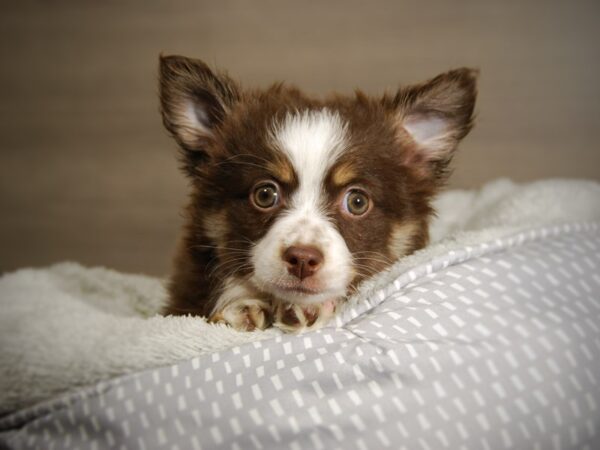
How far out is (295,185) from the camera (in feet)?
5.73

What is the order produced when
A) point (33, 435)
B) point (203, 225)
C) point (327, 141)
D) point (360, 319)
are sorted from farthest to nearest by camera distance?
1. point (203, 225)
2. point (327, 141)
3. point (360, 319)
4. point (33, 435)

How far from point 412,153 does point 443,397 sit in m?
1.10

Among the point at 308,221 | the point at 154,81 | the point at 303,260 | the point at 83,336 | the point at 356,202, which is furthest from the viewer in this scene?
the point at 154,81

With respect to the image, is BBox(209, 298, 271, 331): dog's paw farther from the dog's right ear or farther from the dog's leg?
the dog's right ear

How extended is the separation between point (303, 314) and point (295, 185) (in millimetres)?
430

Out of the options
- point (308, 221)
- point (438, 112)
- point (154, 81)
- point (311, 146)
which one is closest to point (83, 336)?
point (308, 221)

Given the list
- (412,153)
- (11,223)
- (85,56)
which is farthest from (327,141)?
(11,223)

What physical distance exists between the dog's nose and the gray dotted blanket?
0.72ft

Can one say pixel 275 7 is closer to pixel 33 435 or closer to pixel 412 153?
pixel 412 153

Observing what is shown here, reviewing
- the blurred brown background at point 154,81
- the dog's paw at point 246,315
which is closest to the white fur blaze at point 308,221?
the dog's paw at point 246,315

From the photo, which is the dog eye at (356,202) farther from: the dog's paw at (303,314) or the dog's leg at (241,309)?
the dog's leg at (241,309)

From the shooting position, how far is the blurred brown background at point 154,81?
308 centimetres

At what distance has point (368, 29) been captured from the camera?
316cm

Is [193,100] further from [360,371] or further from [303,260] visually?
[360,371]
